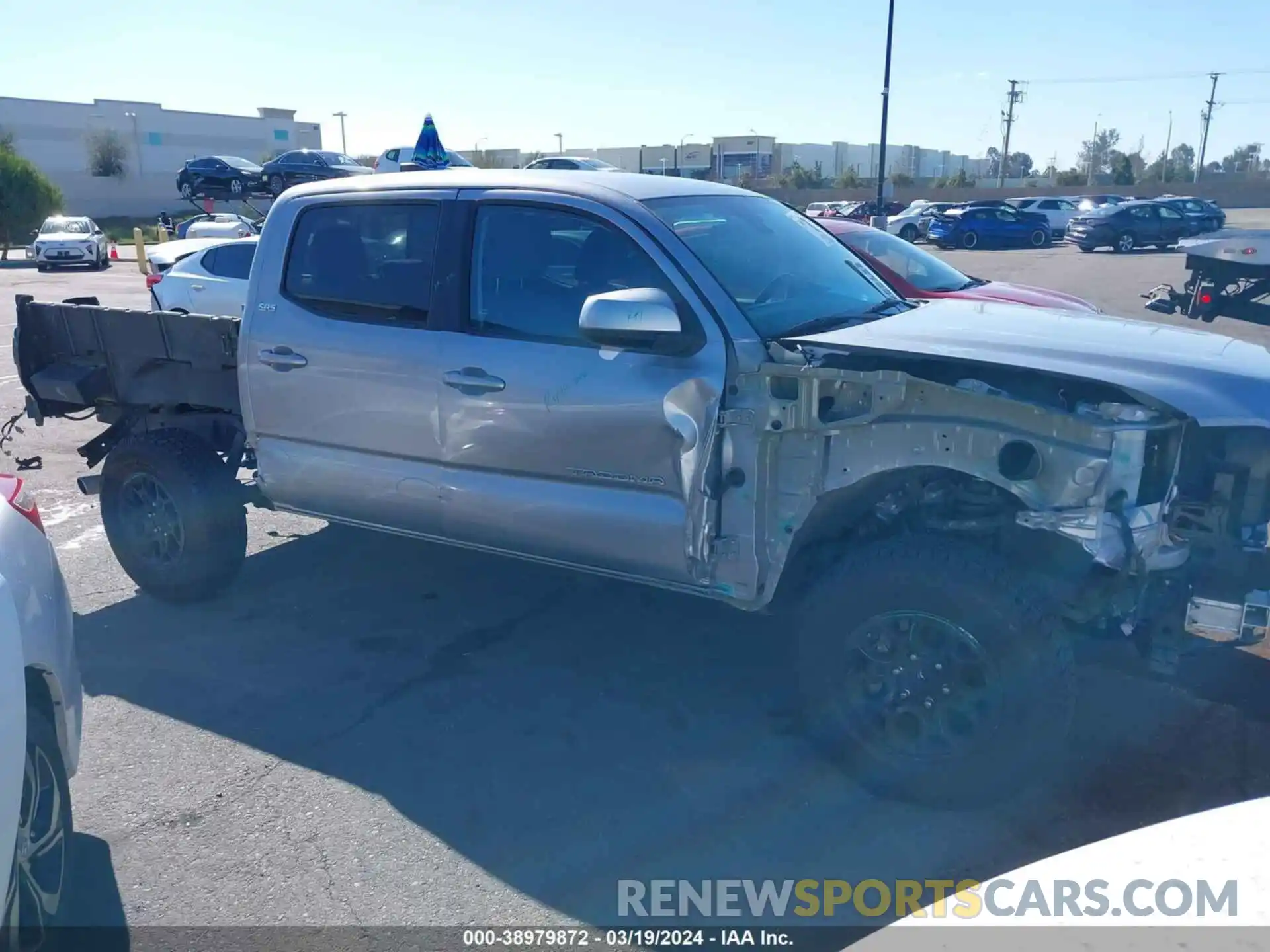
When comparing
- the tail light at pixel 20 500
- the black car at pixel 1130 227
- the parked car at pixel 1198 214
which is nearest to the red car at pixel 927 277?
the tail light at pixel 20 500

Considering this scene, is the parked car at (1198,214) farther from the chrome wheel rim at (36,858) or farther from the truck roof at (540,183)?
the chrome wheel rim at (36,858)

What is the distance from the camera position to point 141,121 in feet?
230

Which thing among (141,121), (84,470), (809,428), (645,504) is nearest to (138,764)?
(645,504)

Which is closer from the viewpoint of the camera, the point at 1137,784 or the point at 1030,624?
the point at 1030,624

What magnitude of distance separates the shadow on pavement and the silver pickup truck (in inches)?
11.0

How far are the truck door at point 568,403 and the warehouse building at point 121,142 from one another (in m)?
62.7

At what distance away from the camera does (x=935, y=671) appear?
3.68 m

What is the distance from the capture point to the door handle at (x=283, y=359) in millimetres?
5023

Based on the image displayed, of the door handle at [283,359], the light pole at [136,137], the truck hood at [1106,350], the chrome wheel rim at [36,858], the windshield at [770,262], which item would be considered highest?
the light pole at [136,137]

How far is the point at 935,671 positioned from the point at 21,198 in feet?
141

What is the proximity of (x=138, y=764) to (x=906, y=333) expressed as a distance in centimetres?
327

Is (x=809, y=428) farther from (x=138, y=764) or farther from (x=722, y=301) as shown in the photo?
(x=138, y=764)

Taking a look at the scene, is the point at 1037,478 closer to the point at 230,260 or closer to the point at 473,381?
the point at 473,381

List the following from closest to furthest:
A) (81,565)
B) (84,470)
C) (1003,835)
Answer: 1. (1003,835)
2. (81,565)
3. (84,470)
